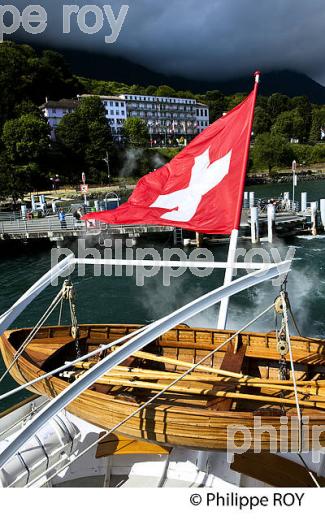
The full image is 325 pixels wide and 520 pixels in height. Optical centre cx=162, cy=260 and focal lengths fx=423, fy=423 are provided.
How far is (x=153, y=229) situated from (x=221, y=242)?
616 centimetres

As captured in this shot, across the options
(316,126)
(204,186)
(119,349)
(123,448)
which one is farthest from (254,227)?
(316,126)

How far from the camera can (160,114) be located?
577 ft

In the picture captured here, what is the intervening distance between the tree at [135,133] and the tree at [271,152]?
38.4m

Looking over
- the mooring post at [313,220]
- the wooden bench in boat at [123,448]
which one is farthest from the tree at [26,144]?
the wooden bench in boat at [123,448]

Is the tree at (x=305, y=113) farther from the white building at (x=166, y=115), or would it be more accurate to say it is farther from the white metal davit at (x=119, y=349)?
the white metal davit at (x=119, y=349)

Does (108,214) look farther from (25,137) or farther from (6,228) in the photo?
(25,137)

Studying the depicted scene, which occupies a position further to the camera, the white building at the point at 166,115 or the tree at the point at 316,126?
the tree at the point at 316,126

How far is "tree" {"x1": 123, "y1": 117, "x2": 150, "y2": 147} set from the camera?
437 feet

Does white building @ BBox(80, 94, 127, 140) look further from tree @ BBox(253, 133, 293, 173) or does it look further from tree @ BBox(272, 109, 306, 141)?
tree @ BBox(272, 109, 306, 141)

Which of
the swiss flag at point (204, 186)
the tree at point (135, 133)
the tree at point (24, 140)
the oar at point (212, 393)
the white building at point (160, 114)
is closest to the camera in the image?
the oar at point (212, 393)

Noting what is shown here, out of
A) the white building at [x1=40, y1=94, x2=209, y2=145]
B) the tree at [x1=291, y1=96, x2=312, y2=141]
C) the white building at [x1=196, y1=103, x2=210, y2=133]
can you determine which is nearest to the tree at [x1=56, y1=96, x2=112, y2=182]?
the white building at [x1=40, y1=94, x2=209, y2=145]

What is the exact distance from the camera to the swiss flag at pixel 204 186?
9375mm

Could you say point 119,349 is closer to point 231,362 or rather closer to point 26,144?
point 231,362
